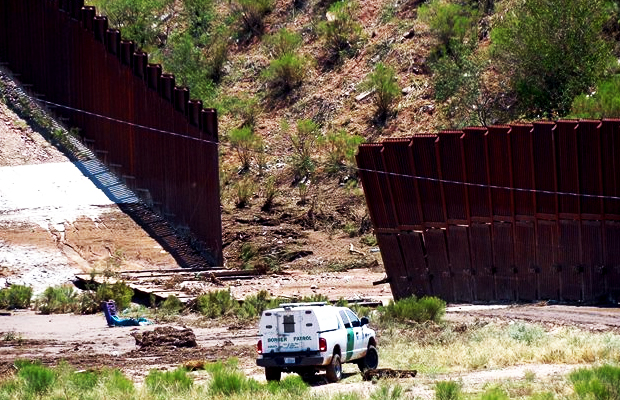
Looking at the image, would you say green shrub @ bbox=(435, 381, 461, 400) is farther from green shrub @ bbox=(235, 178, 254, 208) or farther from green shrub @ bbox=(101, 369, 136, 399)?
green shrub @ bbox=(235, 178, 254, 208)

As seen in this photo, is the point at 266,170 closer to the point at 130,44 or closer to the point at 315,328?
the point at 130,44

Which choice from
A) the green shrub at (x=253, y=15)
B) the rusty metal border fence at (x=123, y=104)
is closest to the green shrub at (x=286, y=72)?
the green shrub at (x=253, y=15)

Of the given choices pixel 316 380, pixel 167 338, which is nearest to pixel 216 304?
pixel 167 338

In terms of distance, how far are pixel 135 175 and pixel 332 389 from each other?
30089 mm

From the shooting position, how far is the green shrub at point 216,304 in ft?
123

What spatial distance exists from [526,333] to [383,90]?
2924 centimetres

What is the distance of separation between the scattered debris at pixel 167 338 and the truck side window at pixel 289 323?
7378mm

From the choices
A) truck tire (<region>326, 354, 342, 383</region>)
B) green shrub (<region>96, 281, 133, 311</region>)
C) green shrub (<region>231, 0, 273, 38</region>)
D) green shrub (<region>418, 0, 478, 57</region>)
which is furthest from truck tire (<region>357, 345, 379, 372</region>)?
green shrub (<region>231, 0, 273, 38</region>)

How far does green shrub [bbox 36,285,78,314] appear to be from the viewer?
39.9 meters

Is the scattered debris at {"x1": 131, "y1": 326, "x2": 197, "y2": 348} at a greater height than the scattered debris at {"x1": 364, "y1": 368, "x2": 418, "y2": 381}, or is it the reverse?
the scattered debris at {"x1": 131, "y1": 326, "x2": 197, "y2": 348}

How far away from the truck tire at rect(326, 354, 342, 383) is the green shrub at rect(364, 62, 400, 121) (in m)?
33.0

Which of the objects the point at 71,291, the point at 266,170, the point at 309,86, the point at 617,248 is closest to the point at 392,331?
the point at 617,248

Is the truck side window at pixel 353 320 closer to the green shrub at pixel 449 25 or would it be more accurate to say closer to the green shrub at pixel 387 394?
the green shrub at pixel 387 394

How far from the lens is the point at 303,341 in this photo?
24.0 metres
